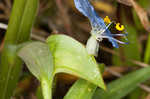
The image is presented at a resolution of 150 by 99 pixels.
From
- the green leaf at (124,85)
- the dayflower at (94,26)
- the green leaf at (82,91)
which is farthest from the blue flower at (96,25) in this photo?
the green leaf at (124,85)

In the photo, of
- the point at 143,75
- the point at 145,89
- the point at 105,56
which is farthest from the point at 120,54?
the point at 143,75

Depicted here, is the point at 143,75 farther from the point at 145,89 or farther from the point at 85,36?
the point at 85,36

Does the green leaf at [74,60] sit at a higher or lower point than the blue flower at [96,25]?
lower

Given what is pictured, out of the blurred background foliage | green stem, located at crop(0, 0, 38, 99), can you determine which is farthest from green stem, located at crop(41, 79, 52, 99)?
the blurred background foliage

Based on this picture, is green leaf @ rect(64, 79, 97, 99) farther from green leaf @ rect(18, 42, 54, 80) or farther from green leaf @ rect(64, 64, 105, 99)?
green leaf @ rect(18, 42, 54, 80)

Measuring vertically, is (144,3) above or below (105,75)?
above

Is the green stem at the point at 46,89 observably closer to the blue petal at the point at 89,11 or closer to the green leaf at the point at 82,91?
the green leaf at the point at 82,91
